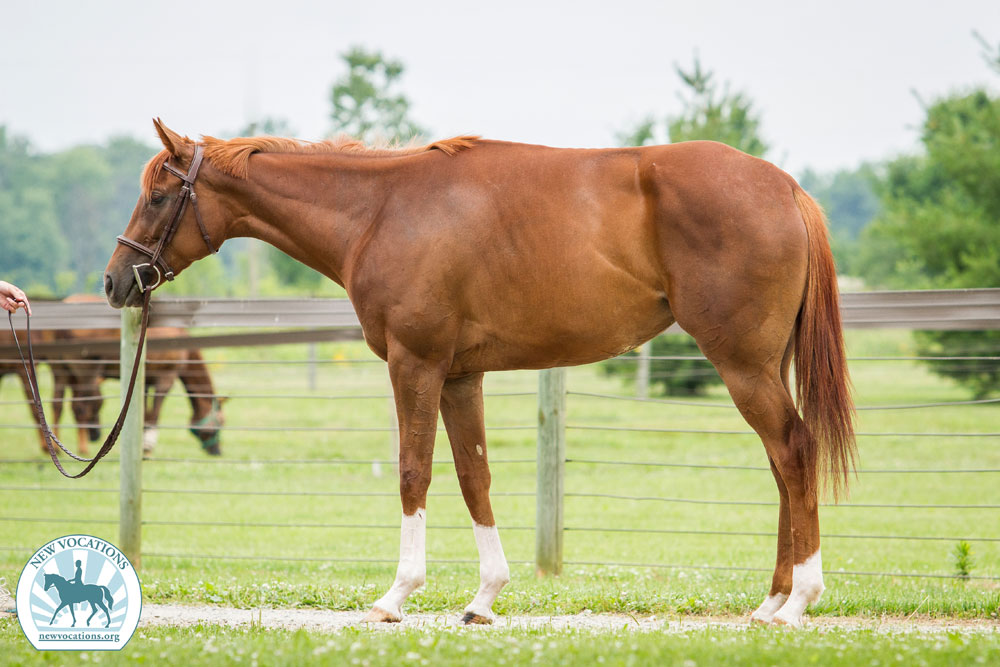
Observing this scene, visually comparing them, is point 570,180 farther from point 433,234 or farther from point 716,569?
point 716,569

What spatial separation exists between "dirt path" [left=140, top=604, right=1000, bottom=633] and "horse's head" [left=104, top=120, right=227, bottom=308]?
1854 millimetres

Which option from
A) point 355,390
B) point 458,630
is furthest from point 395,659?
point 355,390

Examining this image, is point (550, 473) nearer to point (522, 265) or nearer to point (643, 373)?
point (522, 265)

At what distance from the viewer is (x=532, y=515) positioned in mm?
10406

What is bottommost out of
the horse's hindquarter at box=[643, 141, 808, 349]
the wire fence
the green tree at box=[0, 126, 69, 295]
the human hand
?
the wire fence

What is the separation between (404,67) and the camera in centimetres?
3152

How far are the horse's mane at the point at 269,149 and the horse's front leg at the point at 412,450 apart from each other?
1154 mm

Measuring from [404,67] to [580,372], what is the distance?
14.3 metres

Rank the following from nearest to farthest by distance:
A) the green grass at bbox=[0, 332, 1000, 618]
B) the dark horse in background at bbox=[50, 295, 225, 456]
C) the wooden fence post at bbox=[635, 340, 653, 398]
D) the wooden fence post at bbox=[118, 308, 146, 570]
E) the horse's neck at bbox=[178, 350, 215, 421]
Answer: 1. the green grass at bbox=[0, 332, 1000, 618]
2. the wooden fence post at bbox=[118, 308, 146, 570]
3. the dark horse in background at bbox=[50, 295, 225, 456]
4. the horse's neck at bbox=[178, 350, 215, 421]
5. the wooden fence post at bbox=[635, 340, 653, 398]

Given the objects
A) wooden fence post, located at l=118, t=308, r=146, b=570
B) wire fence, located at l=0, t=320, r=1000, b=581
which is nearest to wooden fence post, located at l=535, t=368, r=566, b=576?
wire fence, located at l=0, t=320, r=1000, b=581

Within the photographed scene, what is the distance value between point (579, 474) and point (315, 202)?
8.84 m

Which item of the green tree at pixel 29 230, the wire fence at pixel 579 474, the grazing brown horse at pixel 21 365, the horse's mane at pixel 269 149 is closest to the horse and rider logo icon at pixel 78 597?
the horse's mane at pixel 269 149

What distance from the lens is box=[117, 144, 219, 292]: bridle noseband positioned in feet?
15.9

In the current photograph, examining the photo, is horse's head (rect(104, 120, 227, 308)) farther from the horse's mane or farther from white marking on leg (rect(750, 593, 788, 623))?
white marking on leg (rect(750, 593, 788, 623))
